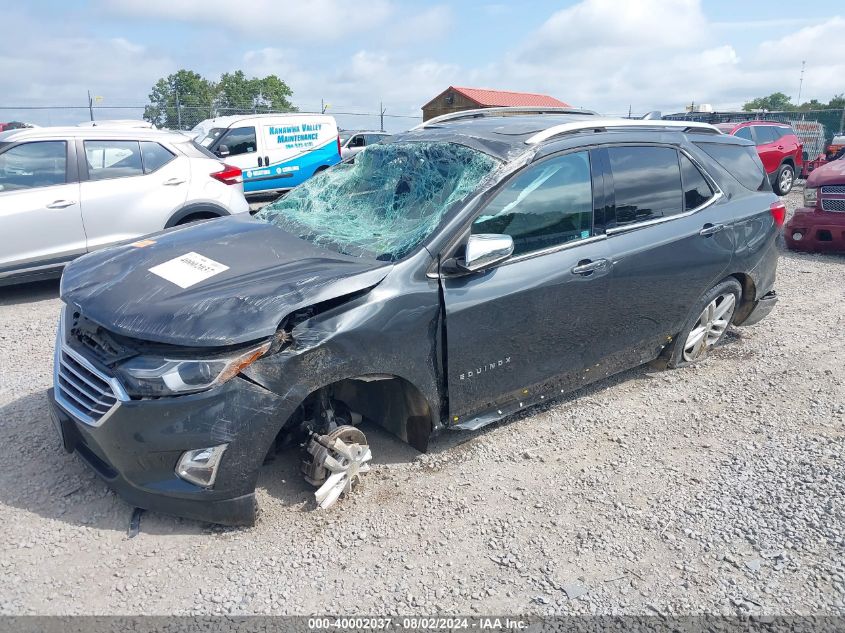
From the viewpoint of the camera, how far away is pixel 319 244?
3.36 meters

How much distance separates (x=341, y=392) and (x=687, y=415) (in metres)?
2.33

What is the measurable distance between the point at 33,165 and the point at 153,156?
1.15 meters

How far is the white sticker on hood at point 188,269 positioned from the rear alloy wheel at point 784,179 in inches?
578

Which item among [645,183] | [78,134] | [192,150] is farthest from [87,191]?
[645,183]

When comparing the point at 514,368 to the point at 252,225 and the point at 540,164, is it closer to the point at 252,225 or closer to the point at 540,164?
the point at 540,164

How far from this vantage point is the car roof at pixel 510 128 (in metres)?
3.54

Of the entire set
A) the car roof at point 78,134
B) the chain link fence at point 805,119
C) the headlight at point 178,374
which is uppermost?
the chain link fence at point 805,119

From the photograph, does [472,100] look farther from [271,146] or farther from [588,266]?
[588,266]

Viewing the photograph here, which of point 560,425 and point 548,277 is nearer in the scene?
point 548,277

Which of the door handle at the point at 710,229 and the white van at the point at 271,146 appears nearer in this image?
the door handle at the point at 710,229

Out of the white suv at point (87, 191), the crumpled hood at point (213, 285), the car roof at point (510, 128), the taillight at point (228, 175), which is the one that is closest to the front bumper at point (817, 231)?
the car roof at point (510, 128)

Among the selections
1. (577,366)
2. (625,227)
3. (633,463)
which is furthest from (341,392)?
(625,227)

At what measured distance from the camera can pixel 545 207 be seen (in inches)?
138

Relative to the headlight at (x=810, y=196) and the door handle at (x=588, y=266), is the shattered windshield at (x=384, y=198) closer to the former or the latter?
the door handle at (x=588, y=266)
